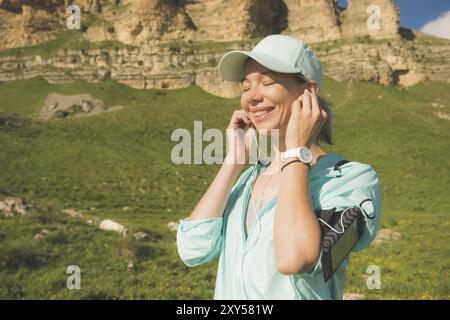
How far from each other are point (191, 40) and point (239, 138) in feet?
281

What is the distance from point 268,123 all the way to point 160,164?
29.4 m

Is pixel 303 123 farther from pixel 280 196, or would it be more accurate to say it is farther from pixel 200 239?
pixel 200 239

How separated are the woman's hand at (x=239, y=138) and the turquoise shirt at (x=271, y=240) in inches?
12.3

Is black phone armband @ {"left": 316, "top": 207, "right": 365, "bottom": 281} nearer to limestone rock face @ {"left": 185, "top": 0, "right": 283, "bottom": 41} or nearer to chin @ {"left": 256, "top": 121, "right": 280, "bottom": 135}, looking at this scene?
chin @ {"left": 256, "top": 121, "right": 280, "bottom": 135}

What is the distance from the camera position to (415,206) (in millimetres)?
24000

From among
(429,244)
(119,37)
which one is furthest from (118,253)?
(119,37)

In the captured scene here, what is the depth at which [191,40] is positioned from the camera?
85.4 meters

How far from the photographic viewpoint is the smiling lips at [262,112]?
2660 millimetres

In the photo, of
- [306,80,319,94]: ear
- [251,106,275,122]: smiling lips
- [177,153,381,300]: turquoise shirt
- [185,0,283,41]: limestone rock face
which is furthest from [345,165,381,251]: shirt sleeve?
[185,0,283,41]: limestone rock face

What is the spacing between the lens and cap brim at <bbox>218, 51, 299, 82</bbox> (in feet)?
8.20

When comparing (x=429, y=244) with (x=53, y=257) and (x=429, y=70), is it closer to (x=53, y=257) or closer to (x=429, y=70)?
(x=53, y=257)

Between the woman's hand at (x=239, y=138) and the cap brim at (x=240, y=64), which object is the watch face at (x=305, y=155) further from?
the woman's hand at (x=239, y=138)

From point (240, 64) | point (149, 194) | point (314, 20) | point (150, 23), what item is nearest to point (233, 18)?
point (314, 20)

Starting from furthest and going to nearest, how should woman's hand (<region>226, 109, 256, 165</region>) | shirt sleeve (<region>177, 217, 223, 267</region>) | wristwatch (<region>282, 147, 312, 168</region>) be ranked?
woman's hand (<region>226, 109, 256, 165</region>) < shirt sleeve (<region>177, 217, 223, 267</region>) < wristwatch (<region>282, 147, 312, 168</region>)
